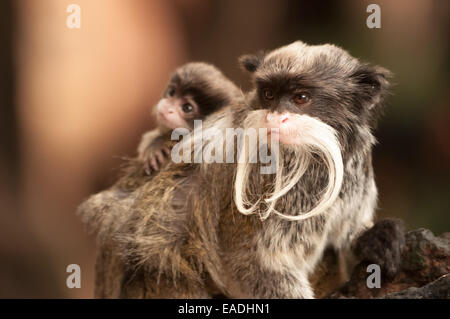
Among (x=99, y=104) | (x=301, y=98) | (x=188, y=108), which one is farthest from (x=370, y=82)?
(x=99, y=104)

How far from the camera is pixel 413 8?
244cm

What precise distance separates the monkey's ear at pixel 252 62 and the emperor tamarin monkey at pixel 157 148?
30cm

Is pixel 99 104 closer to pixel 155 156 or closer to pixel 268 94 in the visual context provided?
pixel 155 156

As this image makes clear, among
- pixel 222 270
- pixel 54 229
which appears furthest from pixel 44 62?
pixel 222 270

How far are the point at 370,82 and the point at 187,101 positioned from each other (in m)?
0.80

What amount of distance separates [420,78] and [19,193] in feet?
7.71

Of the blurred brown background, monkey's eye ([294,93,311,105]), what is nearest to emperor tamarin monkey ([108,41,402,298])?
monkey's eye ([294,93,311,105])

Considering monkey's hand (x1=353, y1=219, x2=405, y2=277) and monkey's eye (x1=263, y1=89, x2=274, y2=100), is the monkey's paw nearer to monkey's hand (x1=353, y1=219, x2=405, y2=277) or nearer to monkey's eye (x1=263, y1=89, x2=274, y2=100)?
monkey's eye (x1=263, y1=89, x2=274, y2=100)

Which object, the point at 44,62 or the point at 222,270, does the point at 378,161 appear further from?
the point at 44,62

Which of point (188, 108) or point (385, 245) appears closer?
point (385, 245)

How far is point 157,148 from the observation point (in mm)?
2262

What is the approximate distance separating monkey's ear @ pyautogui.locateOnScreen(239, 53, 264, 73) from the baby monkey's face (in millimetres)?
437

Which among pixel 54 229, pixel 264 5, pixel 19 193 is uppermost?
pixel 264 5

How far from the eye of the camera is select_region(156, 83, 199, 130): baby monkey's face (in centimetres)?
226
